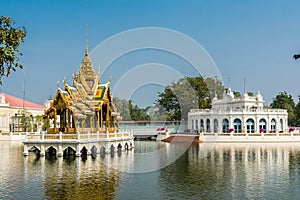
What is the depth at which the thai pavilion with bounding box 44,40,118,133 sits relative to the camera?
28672 millimetres

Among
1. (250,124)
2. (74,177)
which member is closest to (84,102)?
(74,177)

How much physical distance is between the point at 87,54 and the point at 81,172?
1689 centimetres

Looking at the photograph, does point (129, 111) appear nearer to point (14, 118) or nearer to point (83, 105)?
point (14, 118)

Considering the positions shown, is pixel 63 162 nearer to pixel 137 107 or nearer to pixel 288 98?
pixel 137 107

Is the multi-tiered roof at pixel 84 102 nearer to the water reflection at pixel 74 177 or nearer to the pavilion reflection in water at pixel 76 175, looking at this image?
the pavilion reflection in water at pixel 76 175

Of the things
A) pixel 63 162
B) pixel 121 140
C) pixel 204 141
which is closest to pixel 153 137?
pixel 204 141

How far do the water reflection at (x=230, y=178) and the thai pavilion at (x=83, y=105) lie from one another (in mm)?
9148

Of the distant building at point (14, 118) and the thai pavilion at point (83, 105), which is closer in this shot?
the thai pavilion at point (83, 105)

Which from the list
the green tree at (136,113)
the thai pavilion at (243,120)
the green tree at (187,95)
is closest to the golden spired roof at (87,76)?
the thai pavilion at (243,120)

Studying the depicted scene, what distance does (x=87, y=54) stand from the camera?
34.4m

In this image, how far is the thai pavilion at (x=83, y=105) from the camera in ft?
94.1

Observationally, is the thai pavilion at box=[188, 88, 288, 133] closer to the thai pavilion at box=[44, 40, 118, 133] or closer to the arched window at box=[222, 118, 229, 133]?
the arched window at box=[222, 118, 229, 133]

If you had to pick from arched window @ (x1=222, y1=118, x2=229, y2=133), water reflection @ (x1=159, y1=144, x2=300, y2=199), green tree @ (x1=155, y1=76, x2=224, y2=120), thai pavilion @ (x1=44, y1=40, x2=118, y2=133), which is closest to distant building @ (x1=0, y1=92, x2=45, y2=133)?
green tree @ (x1=155, y1=76, x2=224, y2=120)

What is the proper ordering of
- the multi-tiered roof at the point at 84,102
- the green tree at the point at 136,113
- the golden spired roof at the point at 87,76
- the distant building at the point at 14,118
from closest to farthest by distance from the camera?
1. the multi-tiered roof at the point at 84,102
2. the golden spired roof at the point at 87,76
3. the distant building at the point at 14,118
4. the green tree at the point at 136,113
